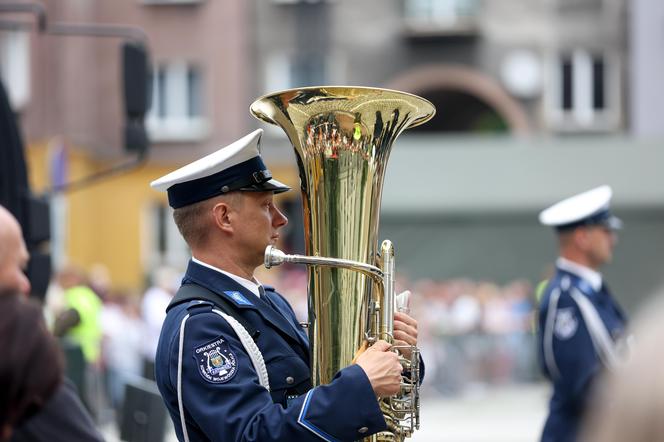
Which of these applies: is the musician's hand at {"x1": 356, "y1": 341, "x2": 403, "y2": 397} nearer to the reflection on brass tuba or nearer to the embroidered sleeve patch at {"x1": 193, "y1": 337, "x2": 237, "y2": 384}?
the reflection on brass tuba

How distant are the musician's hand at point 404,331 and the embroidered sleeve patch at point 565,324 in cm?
217

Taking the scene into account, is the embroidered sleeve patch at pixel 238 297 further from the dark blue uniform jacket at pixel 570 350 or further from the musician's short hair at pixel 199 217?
the dark blue uniform jacket at pixel 570 350

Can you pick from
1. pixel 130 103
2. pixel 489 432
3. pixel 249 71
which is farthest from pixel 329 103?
pixel 249 71

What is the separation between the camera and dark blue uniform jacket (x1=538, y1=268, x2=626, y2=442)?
5383 mm

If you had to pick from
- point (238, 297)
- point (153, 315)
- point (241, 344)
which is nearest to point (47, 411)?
point (241, 344)

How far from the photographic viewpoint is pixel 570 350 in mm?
5449

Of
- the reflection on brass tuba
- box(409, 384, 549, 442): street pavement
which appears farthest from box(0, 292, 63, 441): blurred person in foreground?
box(409, 384, 549, 442): street pavement

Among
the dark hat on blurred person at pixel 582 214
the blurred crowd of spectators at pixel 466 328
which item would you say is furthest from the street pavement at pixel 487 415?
the dark hat on blurred person at pixel 582 214

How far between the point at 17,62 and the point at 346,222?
76.3 feet

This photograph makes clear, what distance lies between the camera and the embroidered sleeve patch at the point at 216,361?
10.7ft

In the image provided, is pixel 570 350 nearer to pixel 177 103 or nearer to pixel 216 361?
pixel 216 361

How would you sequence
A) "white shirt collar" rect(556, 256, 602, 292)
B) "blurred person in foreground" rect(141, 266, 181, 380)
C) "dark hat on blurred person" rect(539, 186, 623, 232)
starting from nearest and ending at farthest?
1. "white shirt collar" rect(556, 256, 602, 292)
2. "dark hat on blurred person" rect(539, 186, 623, 232)
3. "blurred person in foreground" rect(141, 266, 181, 380)

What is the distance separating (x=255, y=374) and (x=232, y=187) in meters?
0.59

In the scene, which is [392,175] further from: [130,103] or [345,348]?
[345,348]
